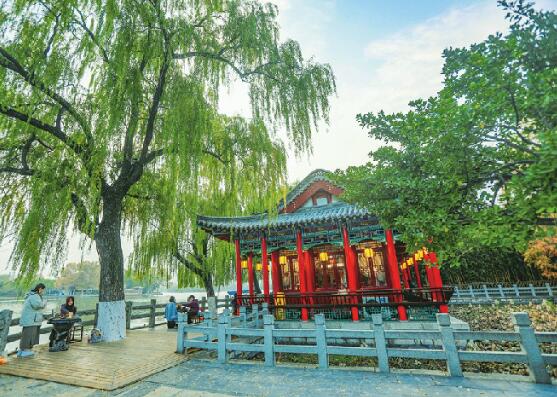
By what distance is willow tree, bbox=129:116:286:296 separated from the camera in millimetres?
7336

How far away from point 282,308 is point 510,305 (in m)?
14.0

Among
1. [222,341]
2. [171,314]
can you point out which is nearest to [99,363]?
[222,341]

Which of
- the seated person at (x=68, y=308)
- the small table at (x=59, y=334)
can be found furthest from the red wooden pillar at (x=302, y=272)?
the seated person at (x=68, y=308)

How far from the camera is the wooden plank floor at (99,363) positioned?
4.40m

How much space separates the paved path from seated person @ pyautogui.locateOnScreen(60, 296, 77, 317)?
242cm

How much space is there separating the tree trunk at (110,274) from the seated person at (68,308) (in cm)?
68

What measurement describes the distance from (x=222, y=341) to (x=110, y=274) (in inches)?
155

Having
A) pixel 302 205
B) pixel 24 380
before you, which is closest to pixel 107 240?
pixel 24 380

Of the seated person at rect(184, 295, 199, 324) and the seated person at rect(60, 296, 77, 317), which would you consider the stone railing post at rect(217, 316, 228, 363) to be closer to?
the seated person at rect(60, 296, 77, 317)

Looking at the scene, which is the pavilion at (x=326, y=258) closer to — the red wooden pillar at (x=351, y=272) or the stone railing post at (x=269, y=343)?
the red wooden pillar at (x=351, y=272)

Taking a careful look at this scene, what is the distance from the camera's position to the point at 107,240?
7.53 metres

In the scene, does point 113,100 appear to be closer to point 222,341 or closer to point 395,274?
point 222,341

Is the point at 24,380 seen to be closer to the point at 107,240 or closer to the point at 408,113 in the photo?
the point at 107,240

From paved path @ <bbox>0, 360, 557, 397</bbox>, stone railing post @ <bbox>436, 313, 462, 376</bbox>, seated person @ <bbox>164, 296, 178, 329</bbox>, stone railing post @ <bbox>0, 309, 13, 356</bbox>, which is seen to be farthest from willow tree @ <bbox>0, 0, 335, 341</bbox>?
stone railing post @ <bbox>436, 313, 462, 376</bbox>
